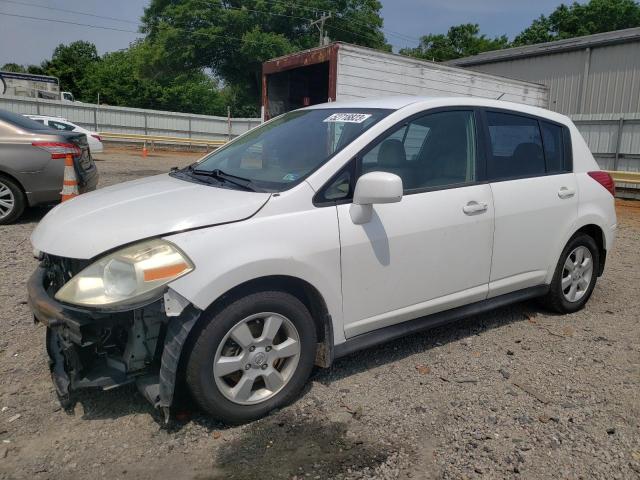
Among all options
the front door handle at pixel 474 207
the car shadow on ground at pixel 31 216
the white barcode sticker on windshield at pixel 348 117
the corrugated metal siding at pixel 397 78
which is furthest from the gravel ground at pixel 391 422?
the corrugated metal siding at pixel 397 78

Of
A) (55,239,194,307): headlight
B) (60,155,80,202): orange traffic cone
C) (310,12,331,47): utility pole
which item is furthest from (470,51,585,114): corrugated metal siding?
(55,239,194,307): headlight

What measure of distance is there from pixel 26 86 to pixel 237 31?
51.0ft

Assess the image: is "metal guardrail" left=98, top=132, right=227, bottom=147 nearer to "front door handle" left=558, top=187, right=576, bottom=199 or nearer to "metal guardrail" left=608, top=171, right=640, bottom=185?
"metal guardrail" left=608, top=171, right=640, bottom=185

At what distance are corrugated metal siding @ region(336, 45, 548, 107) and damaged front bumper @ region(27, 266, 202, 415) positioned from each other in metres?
7.04

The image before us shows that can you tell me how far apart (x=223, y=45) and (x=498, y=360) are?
40174 mm

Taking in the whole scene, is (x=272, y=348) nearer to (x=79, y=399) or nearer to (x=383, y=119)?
(x=79, y=399)

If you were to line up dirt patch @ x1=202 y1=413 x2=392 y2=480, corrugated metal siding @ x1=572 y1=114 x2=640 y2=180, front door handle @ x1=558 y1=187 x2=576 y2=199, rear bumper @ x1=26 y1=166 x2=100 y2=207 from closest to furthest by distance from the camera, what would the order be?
1. dirt patch @ x1=202 y1=413 x2=392 y2=480
2. front door handle @ x1=558 y1=187 x2=576 y2=199
3. rear bumper @ x1=26 y1=166 x2=100 y2=207
4. corrugated metal siding @ x1=572 y1=114 x2=640 y2=180

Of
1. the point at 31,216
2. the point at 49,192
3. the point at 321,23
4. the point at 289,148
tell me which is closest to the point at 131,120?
the point at 321,23

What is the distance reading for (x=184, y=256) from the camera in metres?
2.58

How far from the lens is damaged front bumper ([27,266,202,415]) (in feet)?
8.32

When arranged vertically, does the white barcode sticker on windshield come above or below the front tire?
above

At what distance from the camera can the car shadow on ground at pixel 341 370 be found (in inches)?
114

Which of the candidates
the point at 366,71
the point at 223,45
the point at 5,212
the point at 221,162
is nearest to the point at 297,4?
the point at 223,45

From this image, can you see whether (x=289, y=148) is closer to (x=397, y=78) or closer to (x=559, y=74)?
(x=397, y=78)
